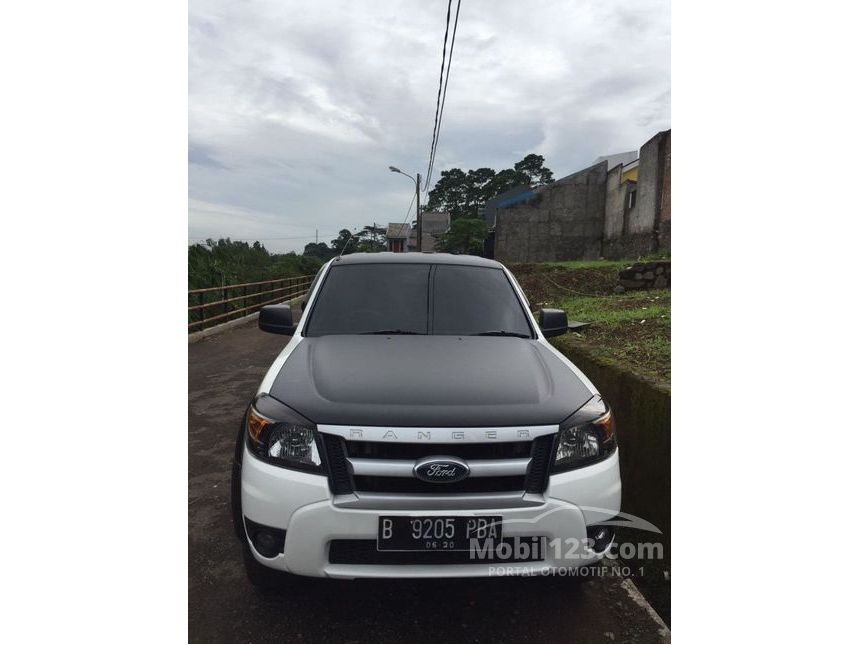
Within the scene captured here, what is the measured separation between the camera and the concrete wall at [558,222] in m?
25.0

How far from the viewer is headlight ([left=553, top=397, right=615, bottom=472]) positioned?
204cm

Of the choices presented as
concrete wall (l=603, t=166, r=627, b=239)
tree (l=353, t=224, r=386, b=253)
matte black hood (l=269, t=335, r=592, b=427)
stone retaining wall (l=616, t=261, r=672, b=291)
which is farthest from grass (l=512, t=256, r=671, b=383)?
tree (l=353, t=224, r=386, b=253)

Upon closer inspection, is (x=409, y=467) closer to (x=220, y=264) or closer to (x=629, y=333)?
(x=629, y=333)

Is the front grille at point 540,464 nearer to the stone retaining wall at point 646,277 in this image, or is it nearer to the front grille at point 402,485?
Result: the front grille at point 402,485


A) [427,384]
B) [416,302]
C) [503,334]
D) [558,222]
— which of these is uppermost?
[558,222]

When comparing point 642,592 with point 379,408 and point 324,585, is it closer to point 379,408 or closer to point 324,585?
point 324,585

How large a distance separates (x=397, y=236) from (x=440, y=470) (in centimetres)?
6707

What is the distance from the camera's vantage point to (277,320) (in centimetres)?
328

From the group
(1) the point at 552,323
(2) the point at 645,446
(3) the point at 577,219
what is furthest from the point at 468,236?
(2) the point at 645,446

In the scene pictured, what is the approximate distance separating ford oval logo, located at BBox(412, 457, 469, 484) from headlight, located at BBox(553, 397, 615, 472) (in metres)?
0.39

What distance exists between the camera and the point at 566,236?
84.2 feet

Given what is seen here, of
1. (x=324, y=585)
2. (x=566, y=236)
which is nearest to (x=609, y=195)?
(x=566, y=236)

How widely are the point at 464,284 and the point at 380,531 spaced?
1907mm

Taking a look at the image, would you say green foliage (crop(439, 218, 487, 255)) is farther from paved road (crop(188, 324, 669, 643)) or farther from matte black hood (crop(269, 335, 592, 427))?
paved road (crop(188, 324, 669, 643))
